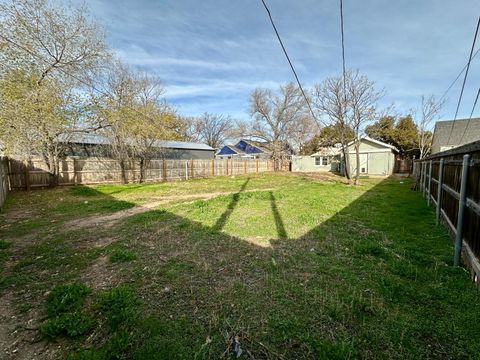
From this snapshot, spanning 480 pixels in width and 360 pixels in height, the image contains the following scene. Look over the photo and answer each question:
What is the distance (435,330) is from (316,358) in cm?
106

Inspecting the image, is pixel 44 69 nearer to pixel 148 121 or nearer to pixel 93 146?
pixel 148 121

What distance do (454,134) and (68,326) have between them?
29254 mm

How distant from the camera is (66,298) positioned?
2.42 meters

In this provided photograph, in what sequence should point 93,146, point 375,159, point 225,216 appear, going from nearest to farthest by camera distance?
point 225,216 → point 93,146 → point 375,159

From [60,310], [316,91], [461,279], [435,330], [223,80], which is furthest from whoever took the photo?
[223,80]

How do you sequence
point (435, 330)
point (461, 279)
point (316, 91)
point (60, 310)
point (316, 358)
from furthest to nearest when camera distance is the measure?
point (316, 91), point (461, 279), point (60, 310), point (435, 330), point (316, 358)

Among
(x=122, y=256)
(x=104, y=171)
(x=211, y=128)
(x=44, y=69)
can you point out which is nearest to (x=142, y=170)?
(x=104, y=171)

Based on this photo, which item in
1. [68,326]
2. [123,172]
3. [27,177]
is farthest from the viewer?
[123,172]

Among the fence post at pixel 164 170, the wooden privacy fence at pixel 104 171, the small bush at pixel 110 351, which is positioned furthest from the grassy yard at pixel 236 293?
the fence post at pixel 164 170

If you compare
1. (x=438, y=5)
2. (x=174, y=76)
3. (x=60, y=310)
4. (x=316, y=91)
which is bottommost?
(x=60, y=310)

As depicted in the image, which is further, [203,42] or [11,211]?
[203,42]

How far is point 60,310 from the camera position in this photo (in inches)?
90.0

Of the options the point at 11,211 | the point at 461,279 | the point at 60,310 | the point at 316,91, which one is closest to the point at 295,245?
the point at 461,279

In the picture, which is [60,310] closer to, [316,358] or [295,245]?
[316,358]
